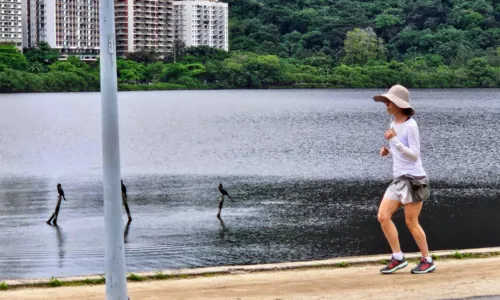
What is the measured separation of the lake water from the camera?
77.5ft

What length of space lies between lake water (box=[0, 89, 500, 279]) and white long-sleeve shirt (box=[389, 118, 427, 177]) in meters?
9.73

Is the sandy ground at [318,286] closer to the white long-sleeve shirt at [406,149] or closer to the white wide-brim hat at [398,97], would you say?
the white long-sleeve shirt at [406,149]

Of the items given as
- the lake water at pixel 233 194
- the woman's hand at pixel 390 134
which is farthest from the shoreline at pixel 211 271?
the lake water at pixel 233 194

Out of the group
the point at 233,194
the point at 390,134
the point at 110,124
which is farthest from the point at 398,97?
the point at 233,194

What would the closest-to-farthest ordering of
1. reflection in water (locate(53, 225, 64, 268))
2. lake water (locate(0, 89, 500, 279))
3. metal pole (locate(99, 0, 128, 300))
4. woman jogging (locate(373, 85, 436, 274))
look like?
metal pole (locate(99, 0, 128, 300)) < woman jogging (locate(373, 85, 436, 274)) < reflection in water (locate(53, 225, 64, 268)) < lake water (locate(0, 89, 500, 279))

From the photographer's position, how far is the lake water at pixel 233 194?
23.6 metres

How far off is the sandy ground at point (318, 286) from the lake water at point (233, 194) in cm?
835

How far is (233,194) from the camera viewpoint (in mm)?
37031

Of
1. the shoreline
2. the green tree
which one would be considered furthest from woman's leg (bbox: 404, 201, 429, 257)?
the green tree

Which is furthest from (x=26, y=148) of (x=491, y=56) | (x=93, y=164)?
(x=491, y=56)

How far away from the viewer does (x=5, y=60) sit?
588 ft

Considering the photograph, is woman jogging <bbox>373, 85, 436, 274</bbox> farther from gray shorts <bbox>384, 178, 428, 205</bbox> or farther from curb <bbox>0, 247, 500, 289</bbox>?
curb <bbox>0, 247, 500, 289</bbox>

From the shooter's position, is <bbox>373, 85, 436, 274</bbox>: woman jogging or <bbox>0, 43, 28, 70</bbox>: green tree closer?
<bbox>373, 85, 436, 274</bbox>: woman jogging

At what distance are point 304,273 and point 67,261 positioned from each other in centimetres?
1068
